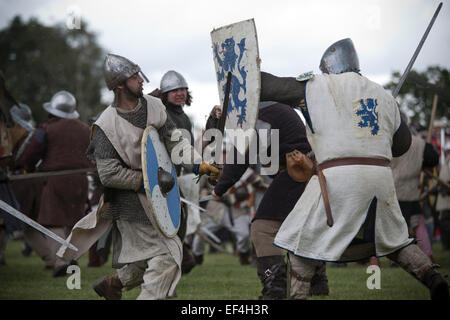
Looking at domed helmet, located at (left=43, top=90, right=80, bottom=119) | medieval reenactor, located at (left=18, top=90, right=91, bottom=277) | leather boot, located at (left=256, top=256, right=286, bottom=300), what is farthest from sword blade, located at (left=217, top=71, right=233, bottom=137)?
domed helmet, located at (left=43, top=90, right=80, bottom=119)

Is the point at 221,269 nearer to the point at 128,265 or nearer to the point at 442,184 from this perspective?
the point at 442,184

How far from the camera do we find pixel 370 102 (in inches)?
141

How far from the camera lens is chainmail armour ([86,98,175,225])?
416cm

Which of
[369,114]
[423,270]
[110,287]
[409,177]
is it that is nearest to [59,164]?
[110,287]

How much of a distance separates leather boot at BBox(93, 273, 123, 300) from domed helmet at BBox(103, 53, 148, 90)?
1.25 metres

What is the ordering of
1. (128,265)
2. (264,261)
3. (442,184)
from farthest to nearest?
(442,184) < (264,261) < (128,265)

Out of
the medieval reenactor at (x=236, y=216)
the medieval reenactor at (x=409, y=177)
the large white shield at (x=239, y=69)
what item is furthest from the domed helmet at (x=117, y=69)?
the medieval reenactor at (x=236, y=216)

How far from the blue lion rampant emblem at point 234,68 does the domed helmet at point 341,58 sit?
1.74ft

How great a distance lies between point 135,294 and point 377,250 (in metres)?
2.95

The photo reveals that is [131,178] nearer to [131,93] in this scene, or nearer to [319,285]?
[131,93]

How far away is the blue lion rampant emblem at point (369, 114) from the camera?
3.54 metres

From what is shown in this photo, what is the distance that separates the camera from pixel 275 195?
4.65 m

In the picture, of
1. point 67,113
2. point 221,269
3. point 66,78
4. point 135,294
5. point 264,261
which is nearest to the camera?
point 264,261
